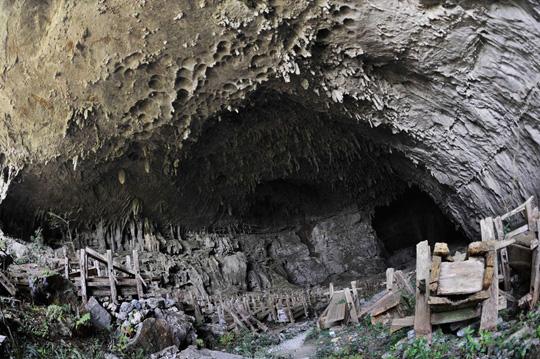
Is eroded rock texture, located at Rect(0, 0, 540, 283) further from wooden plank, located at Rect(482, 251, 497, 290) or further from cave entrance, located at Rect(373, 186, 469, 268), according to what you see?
cave entrance, located at Rect(373, 186, 469, 268)

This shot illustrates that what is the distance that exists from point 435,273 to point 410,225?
47.4 ft

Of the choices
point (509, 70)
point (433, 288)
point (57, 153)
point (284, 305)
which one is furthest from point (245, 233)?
point (433, 288)

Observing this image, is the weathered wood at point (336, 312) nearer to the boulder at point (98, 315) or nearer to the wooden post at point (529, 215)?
the wooden post at point (529, 215)

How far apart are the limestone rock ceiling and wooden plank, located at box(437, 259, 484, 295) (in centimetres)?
395

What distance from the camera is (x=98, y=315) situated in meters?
8.31

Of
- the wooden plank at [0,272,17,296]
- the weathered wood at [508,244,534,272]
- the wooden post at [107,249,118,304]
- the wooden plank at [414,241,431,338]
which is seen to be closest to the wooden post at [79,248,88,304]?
the wooden post at [107,249,118,304]

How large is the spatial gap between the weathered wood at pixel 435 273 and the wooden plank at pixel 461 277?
36 millimetres

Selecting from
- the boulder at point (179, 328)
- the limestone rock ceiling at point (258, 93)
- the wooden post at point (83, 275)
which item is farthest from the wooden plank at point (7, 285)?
the limestone rock ceiling at point (258, 93)

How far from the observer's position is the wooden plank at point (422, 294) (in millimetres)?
5020

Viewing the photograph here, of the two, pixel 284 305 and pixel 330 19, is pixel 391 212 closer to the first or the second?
pixel 284 305

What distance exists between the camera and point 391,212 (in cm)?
1886

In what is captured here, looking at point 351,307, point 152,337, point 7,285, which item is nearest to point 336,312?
point 351,307

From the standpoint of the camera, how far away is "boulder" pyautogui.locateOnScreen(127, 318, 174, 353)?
24.9 ft

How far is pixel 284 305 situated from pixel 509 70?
7.09 m
